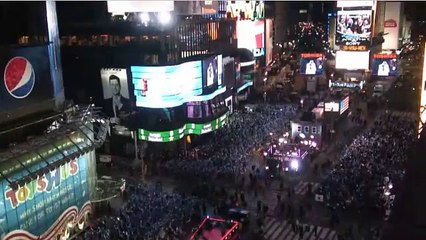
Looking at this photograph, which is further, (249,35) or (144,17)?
(249,35)

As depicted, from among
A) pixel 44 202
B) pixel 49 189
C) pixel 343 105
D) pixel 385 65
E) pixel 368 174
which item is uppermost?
pixel 385 65

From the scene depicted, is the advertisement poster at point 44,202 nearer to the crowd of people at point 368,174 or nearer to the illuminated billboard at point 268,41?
the crowd of people at point 368,174

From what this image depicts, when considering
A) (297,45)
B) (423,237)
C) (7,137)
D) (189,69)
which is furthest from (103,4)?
(297,45)

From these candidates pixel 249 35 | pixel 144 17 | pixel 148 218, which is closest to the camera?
pixel 148 218

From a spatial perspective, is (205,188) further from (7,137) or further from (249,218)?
(7,137)

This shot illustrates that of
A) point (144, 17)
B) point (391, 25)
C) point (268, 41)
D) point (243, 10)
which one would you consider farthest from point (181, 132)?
point (391, 25)

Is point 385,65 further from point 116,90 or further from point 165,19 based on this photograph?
point 116,90

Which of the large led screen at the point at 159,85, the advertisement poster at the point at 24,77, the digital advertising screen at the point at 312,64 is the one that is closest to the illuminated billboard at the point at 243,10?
the digital advertising screen at the point at 312,64
